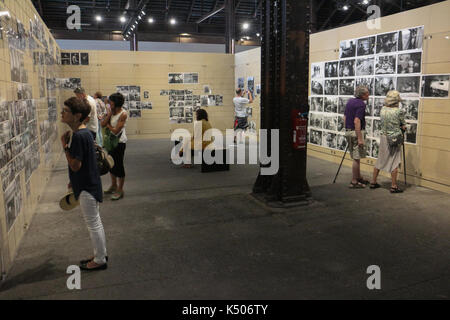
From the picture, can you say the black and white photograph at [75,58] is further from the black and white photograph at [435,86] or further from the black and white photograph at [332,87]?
the black and white photograph at [435,86]

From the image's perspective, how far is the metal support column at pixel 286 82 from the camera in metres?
5.16

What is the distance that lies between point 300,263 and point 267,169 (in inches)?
92.3

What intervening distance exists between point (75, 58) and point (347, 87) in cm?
910

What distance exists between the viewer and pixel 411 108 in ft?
21.6

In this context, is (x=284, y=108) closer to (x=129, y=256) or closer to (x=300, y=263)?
(x=300, y=263)

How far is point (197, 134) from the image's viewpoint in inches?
311

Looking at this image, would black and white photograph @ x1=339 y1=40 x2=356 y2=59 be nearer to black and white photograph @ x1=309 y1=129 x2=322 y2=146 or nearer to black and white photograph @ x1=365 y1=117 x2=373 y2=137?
black and white photograph @ x1=365 y1=117 x2=373 y2=137

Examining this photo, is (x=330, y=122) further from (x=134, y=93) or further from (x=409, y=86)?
(x=134, y=93)

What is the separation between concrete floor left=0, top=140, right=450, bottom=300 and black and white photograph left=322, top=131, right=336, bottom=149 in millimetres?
2473

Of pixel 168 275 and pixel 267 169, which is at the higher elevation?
pixel 267 169

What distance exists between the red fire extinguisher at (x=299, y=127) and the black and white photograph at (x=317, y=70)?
396cm
